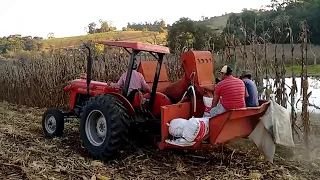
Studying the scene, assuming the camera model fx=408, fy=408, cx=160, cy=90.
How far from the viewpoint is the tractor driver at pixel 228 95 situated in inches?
205

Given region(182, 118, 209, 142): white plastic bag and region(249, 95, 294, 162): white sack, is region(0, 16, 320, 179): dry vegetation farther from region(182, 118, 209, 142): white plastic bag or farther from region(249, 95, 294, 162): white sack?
region(182, 118, 209, 142): white plastic bag

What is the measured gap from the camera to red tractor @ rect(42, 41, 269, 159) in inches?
206

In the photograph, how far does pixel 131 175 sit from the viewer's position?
5.16 m

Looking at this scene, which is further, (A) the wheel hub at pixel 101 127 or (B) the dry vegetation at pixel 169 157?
(A) the wheel hub at pixel 101 127

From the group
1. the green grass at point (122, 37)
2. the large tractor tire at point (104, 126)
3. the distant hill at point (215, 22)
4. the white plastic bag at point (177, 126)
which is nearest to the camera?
the white plastic bag at point (177, 126)

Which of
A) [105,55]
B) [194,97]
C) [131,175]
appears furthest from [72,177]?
[105,55]

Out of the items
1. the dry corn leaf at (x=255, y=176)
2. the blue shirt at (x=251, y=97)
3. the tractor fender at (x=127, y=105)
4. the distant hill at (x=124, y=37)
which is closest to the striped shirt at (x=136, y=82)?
the tractor fender at (x=127, y=105)

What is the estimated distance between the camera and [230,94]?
5.22m

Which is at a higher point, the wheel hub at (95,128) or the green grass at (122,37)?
the green grass at (122,37)

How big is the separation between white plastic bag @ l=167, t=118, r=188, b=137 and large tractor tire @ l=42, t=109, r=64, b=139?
269 centimetres

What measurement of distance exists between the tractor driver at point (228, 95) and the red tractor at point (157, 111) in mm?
163

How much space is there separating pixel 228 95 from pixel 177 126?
2.51ft

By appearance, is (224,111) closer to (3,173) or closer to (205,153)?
(205,153)

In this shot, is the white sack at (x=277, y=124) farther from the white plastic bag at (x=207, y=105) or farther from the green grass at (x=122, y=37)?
the green grass at (x=122, y=37)
